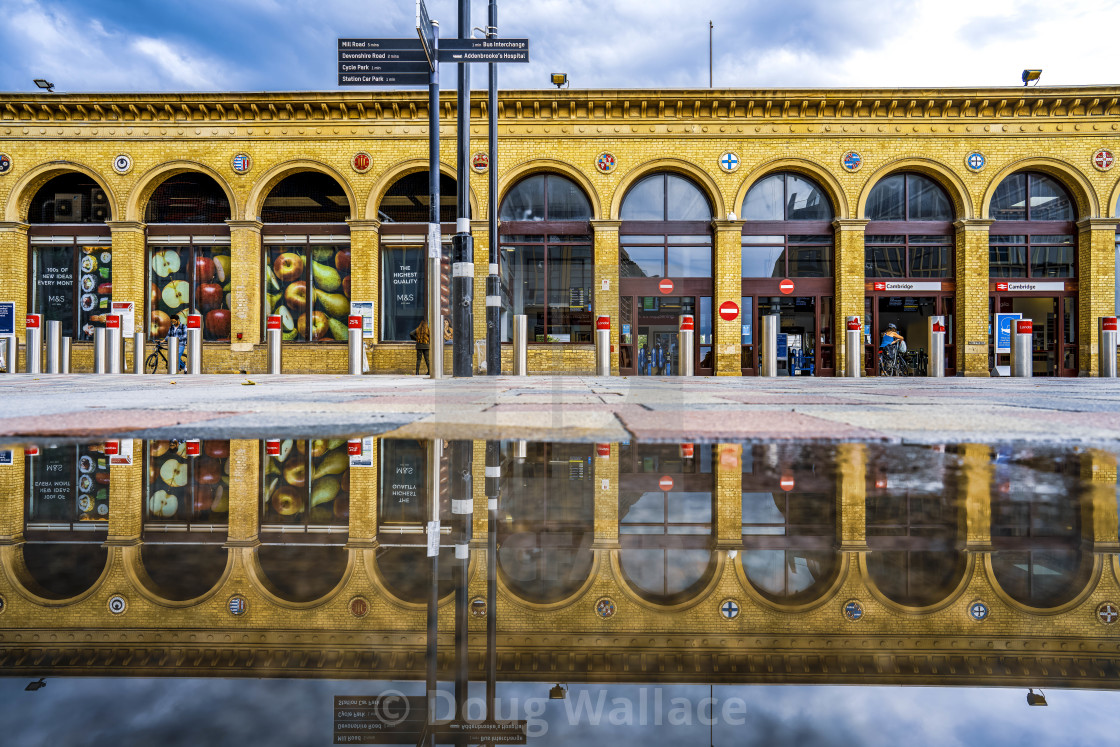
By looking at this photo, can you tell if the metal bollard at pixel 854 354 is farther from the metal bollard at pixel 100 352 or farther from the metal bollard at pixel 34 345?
the metal bollard at pixel 34 345

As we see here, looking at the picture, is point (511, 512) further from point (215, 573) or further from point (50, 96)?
point (50, 96)

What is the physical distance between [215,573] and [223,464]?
104 cm

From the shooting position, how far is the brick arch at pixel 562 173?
1820 centimetres

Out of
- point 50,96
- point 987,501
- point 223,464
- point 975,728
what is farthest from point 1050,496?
point 50,96

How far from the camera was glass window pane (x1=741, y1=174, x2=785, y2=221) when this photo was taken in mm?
18484

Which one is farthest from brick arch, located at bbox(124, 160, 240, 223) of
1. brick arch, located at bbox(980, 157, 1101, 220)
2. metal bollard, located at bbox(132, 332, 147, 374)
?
brick arch, located at bbox(980, 157, 1101, 220)

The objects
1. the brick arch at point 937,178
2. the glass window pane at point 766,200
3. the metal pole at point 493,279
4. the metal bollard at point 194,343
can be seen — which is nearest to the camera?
the metal pole at point 493,279

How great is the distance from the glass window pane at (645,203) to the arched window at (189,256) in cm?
1168

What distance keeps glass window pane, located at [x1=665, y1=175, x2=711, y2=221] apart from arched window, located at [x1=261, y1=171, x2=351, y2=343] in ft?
31.1

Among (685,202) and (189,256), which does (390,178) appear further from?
(685,202)

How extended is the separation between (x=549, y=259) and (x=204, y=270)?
10125mm

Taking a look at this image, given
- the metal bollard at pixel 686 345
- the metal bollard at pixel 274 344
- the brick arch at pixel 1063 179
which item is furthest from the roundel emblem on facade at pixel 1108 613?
the brick arch at pixel 1063 179

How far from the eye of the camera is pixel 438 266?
33.8ft

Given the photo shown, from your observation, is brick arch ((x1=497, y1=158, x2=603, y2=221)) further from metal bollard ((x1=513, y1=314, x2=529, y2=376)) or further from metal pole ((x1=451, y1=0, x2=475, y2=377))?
metal pole ((x1=451, y1=0, x2=475, y2=377))
